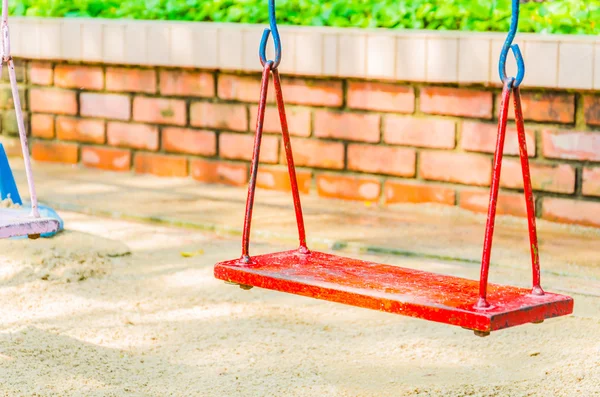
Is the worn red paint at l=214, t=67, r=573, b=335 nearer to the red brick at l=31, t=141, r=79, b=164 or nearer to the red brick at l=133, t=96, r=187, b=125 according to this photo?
the red brick at l=133, t=96, r=187, b=125

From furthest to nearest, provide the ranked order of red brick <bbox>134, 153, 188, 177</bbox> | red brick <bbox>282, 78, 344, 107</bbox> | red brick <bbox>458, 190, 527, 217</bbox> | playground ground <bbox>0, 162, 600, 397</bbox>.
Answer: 1. red brick <bbox>134, 153, 188, 177</bbox>
2. red brick <bbox>282, 78, 344, 107</bbox>
3. red brick <bbox>458, 190, 527, 217</bbox>
4. playground ground <bbox>0, 162, 600, 397</bbox>

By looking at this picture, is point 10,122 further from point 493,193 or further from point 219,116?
point 493,193

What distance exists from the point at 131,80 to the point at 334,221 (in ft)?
6.46

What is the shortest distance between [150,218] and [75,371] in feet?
7.90

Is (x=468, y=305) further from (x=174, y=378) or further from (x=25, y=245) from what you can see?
(x=25, y=245)

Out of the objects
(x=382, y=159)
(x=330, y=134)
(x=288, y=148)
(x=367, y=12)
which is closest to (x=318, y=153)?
(x=330, y=134)

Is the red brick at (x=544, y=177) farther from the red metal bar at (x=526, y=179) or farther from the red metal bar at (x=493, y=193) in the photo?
the red metal bar at (x=493, y=193)

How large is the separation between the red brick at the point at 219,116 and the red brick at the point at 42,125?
118cm

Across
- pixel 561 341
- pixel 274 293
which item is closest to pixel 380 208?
pixel 274 293

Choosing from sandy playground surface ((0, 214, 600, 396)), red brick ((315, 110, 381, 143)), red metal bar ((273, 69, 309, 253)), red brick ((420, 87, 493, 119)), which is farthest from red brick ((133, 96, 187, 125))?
red metal bar ((273, 69, 309, 253))

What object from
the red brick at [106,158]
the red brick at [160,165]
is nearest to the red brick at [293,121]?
the red brick at [160,165]

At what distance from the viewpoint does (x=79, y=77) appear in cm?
786

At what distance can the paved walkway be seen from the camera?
18.3ft

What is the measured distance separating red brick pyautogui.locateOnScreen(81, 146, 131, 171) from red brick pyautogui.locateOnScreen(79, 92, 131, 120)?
0.22m
